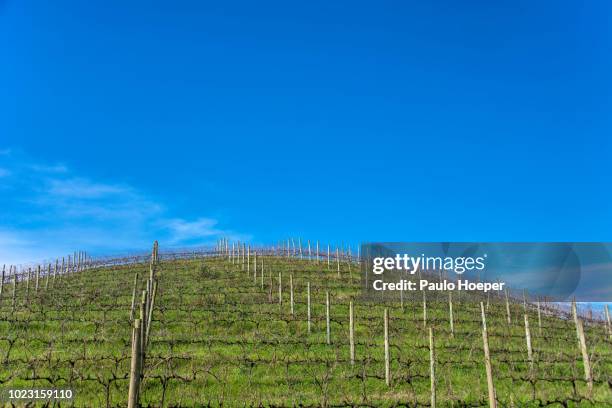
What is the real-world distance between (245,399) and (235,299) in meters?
19.0

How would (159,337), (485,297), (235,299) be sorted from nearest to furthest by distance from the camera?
(159,337) → (235,299) → (485,297)

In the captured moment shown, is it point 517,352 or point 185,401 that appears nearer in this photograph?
point 185,401

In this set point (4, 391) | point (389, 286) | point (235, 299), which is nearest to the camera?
point (4, 391)

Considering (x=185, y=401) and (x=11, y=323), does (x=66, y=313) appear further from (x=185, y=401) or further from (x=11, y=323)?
(x=185, y=401)

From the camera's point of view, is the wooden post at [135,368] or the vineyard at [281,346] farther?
the vineyard at [281,346]

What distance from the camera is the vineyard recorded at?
43.4 ft

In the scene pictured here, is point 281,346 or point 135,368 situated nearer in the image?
point 135,368

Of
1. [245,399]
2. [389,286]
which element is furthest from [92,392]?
[389,286]

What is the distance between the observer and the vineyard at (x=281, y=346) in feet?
43.4

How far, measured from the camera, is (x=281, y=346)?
2027cm

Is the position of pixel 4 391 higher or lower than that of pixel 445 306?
lower

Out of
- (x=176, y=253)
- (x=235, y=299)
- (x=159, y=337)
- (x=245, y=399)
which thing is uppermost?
(x=176, y=253)

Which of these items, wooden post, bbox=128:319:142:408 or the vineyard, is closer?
wooden post, bbox=128:319:142:408

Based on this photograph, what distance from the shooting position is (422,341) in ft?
75.4
